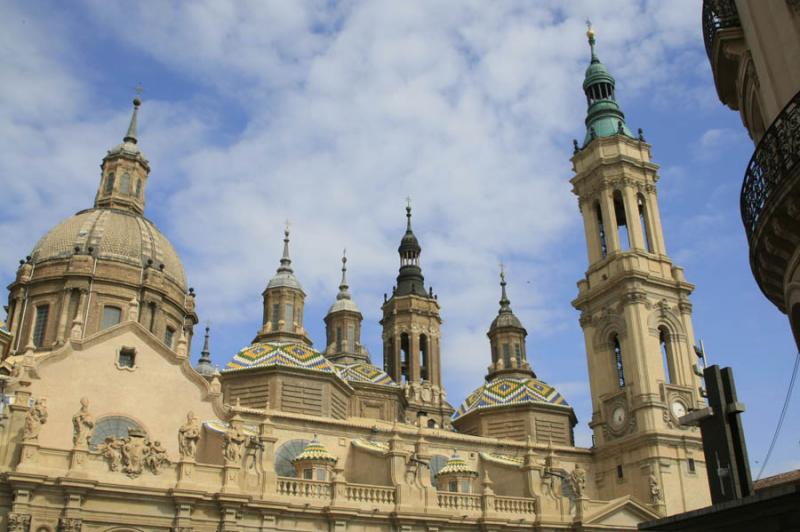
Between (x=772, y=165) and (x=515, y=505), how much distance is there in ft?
70.9

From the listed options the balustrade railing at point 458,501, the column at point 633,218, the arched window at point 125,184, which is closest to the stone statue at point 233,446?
the balustrade railing at point 458,501

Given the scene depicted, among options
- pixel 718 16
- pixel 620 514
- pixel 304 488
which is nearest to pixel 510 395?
pixel 620 514

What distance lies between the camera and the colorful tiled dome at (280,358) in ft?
123

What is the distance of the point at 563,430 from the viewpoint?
147ft

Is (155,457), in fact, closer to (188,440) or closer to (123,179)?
(188,440)

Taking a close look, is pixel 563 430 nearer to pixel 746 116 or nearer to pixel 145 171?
pixel 145 171

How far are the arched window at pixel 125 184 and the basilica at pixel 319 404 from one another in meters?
0.09

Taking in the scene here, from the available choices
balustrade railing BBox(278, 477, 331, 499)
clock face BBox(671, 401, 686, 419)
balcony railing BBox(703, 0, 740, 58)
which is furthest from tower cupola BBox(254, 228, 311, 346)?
balcony railing BBox(703, 0, 740, 58)

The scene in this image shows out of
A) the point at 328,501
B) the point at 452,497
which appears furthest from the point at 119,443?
the point at 452,497

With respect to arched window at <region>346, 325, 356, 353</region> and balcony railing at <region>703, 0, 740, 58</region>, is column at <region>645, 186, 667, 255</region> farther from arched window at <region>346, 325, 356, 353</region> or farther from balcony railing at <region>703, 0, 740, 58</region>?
balcony railing at <region>703, 0, 740, 58</region>

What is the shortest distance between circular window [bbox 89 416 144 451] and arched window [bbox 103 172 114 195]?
19517 mm

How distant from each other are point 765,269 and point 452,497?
1891 cm

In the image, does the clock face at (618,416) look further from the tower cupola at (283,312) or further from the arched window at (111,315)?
the arched window at (111,315)

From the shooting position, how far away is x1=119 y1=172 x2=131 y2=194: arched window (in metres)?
43.0
